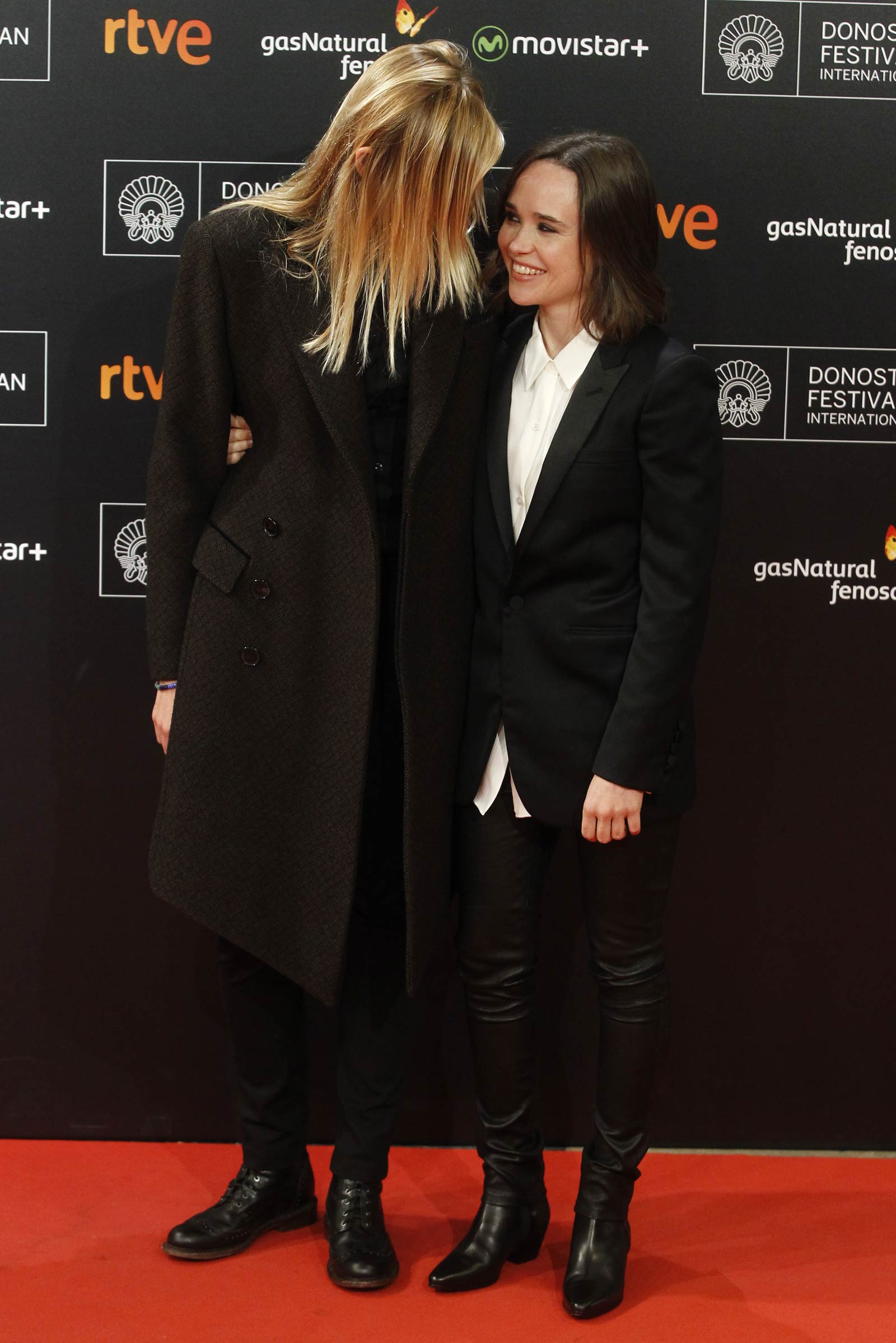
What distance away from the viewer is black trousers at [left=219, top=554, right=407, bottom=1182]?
2.17 metres

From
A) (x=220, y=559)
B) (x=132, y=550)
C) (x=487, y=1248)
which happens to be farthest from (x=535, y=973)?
(x=132, y=550)

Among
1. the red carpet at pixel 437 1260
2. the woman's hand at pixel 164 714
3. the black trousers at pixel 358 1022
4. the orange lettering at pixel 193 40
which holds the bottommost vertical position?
the red carpet at pixel 437 1260

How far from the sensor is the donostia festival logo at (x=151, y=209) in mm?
2471

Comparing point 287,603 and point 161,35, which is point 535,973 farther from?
point 161,35

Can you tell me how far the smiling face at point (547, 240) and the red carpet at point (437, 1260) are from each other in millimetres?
1613

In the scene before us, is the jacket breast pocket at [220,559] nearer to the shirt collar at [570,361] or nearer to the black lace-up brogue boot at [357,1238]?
the shirt collar at [570,361]

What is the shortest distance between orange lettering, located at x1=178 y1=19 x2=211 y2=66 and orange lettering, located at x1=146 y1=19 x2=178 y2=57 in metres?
0.01

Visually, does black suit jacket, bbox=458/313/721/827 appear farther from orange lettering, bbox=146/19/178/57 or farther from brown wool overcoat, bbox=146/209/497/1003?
orange lettering, bbox=146/19/178/57

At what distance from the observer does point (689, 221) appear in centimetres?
249

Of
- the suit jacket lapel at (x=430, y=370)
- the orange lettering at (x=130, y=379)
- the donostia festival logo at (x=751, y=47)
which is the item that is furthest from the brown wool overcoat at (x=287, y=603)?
the donostia festival logo at (x=751, y=47)

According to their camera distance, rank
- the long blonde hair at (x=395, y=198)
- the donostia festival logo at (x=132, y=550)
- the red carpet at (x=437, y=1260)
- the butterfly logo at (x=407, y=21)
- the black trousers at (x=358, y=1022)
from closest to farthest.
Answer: the long blonde hair at (x=395, y=198)
the red carpet at (x=437, y=1260)
the black trousers at (x=358, y=1022)
the butterfly logo at (x=407, y=21)
the donostia festival logo at (x=132, y=550)

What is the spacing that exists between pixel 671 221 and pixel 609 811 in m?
1.21

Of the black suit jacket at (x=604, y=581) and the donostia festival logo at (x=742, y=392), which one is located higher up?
the donostia festival logo at (x=742, y=392)

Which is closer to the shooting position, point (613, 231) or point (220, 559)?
point (613, 231)
